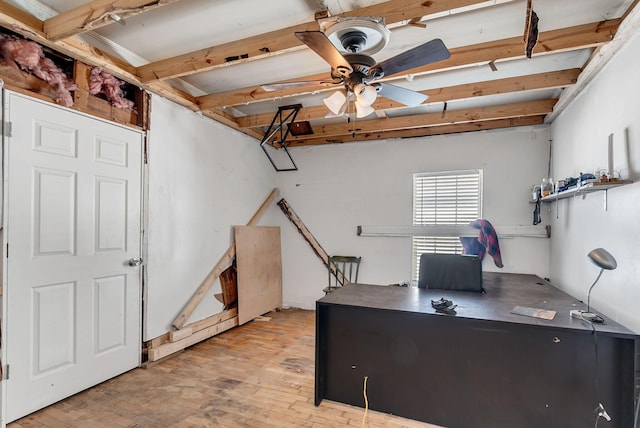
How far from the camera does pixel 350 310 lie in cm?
238

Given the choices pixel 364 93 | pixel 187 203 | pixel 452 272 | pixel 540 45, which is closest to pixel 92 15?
pixel 364 93

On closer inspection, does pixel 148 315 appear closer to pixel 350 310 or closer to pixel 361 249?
pixel 350 310

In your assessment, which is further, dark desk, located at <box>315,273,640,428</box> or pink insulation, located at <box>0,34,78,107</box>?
pink insulation, located at <box>0,34,78,107</box>

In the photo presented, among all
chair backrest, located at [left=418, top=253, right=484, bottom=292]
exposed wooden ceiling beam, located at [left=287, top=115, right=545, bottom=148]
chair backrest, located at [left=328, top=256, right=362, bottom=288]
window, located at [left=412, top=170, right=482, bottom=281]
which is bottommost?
chair backrest, located at [left=328, top=256, right=362, bottom=288]

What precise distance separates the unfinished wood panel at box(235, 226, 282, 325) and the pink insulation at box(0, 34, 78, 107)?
7.55 ft

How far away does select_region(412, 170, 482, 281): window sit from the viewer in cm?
425

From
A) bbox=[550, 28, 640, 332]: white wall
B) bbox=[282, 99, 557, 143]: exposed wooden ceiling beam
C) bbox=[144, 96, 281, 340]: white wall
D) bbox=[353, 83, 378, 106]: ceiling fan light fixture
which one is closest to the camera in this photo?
bbox=[550, 28, 640, 332]: white wall

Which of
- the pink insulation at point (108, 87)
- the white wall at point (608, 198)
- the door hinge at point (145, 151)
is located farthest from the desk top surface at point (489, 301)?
the pink insulation at point (108, 87)

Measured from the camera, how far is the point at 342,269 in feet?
16.0

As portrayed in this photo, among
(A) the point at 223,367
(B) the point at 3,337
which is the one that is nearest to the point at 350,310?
(A) the point at 223,367

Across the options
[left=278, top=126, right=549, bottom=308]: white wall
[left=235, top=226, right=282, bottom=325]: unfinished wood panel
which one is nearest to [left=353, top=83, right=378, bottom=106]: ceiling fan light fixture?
[left=278, top=126, right=549, bottom=308]: white wall

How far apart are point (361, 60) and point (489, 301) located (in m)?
1.92

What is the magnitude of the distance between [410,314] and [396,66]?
5.10 ft

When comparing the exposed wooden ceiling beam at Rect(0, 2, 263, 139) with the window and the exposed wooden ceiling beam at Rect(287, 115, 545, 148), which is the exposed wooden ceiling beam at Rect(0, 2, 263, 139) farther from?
the window
